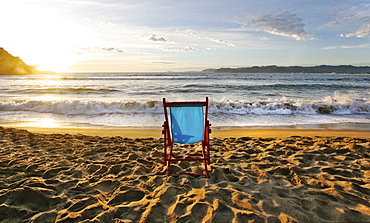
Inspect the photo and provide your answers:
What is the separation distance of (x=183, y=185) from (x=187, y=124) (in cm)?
99

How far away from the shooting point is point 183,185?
308 cm

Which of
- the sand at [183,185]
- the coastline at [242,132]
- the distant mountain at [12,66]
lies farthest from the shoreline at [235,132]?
the distant mountain at [12,66]

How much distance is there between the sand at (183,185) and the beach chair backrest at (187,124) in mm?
553

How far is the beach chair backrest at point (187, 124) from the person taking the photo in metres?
3.53

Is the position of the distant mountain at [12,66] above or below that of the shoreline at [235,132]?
above

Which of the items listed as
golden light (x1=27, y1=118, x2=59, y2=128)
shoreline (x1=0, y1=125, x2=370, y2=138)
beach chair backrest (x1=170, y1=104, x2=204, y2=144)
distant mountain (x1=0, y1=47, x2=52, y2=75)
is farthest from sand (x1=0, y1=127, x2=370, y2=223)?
distant mountain (x1=0, y1=47, x2=52, y2=75)

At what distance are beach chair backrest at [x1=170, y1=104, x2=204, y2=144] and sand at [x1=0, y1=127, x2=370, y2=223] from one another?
0.55 metres

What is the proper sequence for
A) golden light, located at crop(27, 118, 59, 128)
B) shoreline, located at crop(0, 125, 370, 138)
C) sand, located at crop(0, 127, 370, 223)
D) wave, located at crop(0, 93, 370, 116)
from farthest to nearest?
wave, located at crop(0, 93, 370, 116) < golden light, located at crop(27, 118, 59, 128) < shoreline, located at crop(0, 125, 370, 138) < sand, located at crop(0, 127, 370, 223)

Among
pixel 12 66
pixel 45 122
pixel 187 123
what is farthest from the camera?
pixel 12 66

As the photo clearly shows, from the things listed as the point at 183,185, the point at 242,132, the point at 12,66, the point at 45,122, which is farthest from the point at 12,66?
the point at 183,185

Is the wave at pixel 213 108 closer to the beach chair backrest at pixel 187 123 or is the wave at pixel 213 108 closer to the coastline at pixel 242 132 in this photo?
the coastline at pixel 242 132

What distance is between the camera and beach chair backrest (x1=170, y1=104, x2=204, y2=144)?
3533 millimetres

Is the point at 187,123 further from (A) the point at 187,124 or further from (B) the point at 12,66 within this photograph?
(B) the point at 12,66

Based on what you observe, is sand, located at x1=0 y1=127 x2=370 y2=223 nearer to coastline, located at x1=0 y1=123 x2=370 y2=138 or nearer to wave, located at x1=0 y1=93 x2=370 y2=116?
coastline, located at x1=0 y1=123 x2=370 y2=138
